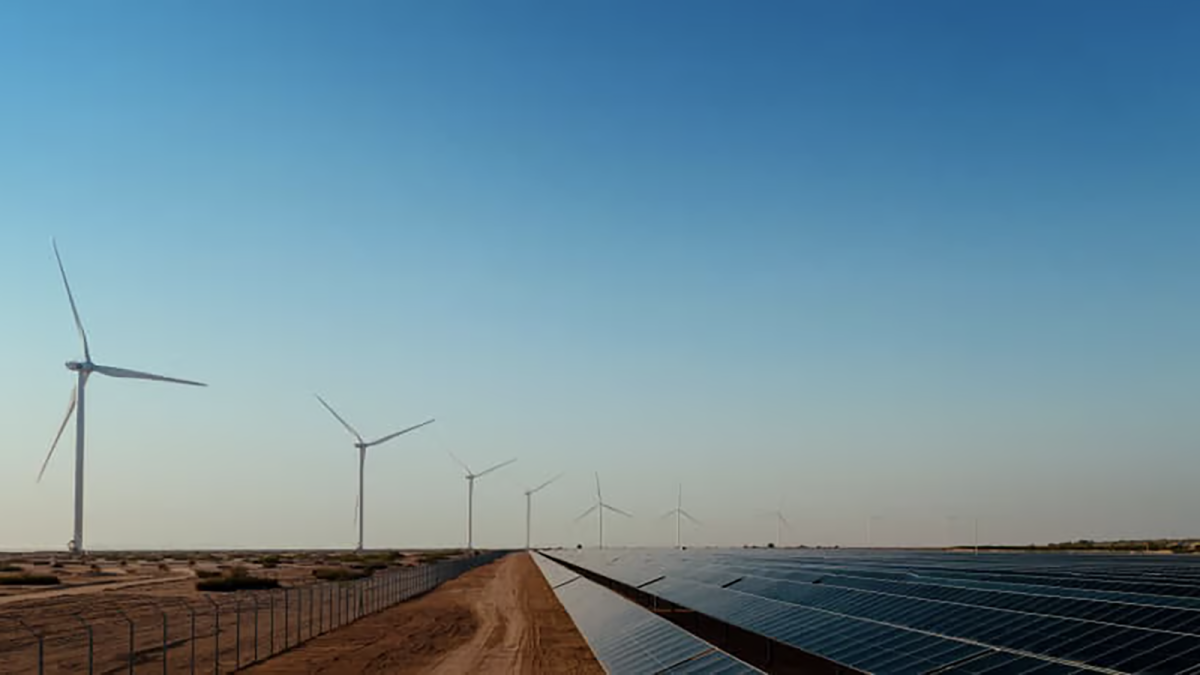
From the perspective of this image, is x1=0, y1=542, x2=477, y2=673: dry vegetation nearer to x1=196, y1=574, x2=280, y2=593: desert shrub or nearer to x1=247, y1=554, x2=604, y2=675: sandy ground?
x1=196, y1=574, x2=280, y2=593: desert shrub

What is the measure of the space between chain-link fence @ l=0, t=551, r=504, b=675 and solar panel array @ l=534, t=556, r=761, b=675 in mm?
11145

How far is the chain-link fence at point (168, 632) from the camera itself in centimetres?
3650

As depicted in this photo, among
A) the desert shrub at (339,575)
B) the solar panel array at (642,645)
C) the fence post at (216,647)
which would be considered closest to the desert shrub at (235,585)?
the desert shrub at (339,575)

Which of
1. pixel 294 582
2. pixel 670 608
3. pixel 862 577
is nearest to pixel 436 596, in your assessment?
pixel 670 608

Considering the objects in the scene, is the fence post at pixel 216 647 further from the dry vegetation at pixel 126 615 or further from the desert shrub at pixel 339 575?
the desert shrub at pixel 339 575

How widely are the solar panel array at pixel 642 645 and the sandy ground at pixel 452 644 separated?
1.53 metres

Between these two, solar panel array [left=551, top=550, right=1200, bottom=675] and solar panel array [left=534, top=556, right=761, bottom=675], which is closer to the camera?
solar panel array [left=551, top=550, right=1200, bottom=675]

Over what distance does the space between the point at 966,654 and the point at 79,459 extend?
90.4 m

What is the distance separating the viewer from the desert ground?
37.2 meters

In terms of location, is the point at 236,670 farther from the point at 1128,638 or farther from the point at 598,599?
the point at 1128,638

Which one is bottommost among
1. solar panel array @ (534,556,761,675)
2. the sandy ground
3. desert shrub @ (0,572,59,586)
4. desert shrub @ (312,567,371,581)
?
the sandy ground

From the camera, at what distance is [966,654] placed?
19.3 metres

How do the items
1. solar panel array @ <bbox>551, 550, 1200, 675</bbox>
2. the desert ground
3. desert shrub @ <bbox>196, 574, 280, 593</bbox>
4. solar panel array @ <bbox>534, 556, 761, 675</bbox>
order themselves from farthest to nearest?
desert shrub @ <bbox>196, 574, 280, 593</bbox> < the desert ground < solar panel array @ <bbox>534, 556, 761, 675</bbox> < solar panel array @ <bbox>551, 550, 1200, 675</bbox>

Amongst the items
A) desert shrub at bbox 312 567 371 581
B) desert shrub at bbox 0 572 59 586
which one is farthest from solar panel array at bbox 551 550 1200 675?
desert shrub at bbox 0 572 59 586
